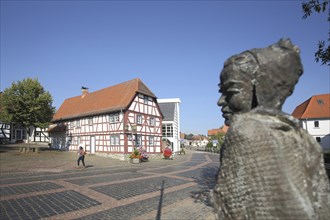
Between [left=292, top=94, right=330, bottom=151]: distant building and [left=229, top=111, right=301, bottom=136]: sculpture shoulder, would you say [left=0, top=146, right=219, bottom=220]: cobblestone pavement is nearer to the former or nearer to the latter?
[left=229, top=111, right=301, bottom=136]: sculpture shoulder

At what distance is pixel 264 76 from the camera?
5.29ft

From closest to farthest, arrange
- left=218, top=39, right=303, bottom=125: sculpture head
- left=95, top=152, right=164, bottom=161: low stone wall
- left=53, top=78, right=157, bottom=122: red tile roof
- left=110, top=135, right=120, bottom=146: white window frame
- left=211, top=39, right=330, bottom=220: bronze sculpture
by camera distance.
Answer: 1. left=211, top=39, right=330, bottom=220: bronze sculpture
2. left=218, top=39, right=303, bottom=125: sculpture head
3. left=95, top=152, right=164, bottom=161: low stone wall
4. left=110, top=135, right=120, bottom=146: white window frame
5. left=53, top=78, right=157, bottom=122: red tile roof

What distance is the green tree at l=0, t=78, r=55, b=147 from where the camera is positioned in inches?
1118

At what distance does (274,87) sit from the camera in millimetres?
1615

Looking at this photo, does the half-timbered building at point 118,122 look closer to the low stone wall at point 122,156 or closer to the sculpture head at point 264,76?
the low stone wall at point 122,156

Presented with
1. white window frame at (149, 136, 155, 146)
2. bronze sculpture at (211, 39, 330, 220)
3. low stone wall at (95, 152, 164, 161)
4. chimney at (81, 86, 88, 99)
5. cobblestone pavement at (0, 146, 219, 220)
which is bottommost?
low stone wall at (95, 152, 164, 161)

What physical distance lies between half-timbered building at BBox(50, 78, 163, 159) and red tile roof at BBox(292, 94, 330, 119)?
85.7 feet

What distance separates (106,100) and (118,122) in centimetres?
565

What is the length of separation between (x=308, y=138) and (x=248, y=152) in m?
0.41

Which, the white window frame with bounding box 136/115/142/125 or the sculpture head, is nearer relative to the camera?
the sculpture head

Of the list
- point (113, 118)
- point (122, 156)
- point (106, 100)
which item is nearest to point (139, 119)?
point (113, 118)

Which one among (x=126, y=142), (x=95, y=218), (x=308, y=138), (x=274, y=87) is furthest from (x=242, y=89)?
(x=126, y=142)

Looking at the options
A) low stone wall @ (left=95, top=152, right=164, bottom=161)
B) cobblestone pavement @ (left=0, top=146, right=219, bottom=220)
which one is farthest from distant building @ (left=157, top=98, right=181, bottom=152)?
cobblestone pavement @ (left=0, top=146, right=219, bottom=220)

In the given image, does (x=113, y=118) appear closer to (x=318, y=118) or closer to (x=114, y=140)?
(x=114, y=140)
